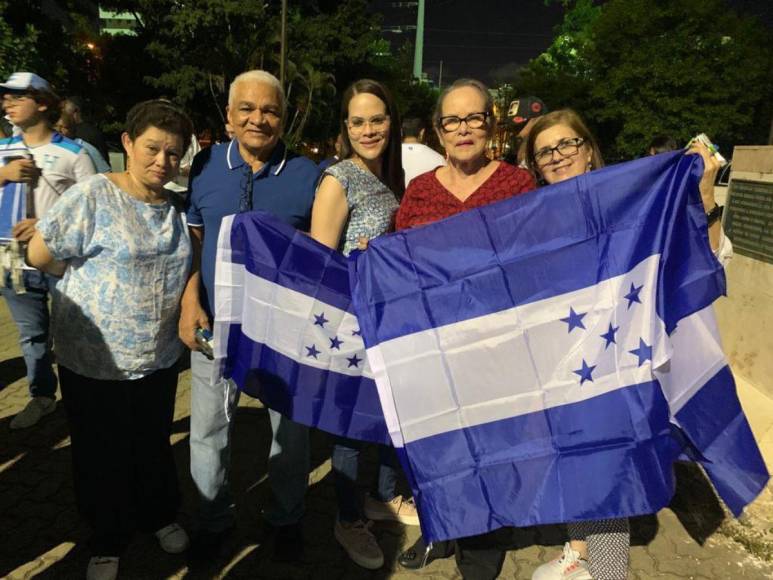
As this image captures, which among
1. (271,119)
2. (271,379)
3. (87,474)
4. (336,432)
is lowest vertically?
(87,474)

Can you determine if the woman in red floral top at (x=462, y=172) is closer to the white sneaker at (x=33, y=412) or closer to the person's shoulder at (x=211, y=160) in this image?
the person's shoulder at (x=211, y=160)

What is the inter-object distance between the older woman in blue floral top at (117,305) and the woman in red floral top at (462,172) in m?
1.01

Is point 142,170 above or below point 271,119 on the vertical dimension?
below

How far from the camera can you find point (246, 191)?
2525mm

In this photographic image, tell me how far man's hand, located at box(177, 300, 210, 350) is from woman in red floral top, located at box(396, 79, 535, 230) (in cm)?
93

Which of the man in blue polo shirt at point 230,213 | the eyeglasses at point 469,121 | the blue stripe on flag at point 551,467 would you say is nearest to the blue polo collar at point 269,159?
the man in blue polo shirt at point 230,213

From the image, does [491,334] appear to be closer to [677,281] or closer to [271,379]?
[677,281]

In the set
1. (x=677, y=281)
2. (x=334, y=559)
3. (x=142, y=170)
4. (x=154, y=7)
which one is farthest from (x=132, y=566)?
(x=154, y=7)

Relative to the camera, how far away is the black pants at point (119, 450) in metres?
2.51

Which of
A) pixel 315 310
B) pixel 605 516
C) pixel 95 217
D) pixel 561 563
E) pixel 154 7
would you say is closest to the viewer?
pixel 605 516

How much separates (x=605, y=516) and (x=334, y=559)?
147 cm

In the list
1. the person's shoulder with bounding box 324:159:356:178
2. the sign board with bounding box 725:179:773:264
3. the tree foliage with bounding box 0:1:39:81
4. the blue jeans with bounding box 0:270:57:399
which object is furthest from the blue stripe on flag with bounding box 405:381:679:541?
the tree foliage with bounding box 0:1:39:81

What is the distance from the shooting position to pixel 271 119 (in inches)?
100

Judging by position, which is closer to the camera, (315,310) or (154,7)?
(315,310)
